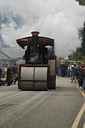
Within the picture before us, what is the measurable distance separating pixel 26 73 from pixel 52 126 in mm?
8991

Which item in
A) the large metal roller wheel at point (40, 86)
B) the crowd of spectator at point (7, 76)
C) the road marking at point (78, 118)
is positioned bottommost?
the road marking at point (78, 118)

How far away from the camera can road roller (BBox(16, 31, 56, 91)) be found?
1560 cm

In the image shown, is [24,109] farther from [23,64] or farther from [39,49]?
[39,49]

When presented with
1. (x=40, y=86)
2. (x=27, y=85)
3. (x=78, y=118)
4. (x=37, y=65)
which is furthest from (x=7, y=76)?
(x=78, y=118)

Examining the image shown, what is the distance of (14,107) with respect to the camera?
30.7 feet

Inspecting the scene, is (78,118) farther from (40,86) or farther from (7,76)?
(7,76)

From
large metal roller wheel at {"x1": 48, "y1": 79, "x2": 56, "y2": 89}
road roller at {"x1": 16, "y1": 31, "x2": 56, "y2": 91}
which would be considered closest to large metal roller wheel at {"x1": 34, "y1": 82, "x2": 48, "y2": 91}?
road roller at {"x1": 16, "y1": 31, "x2": 56, "y2": 91}

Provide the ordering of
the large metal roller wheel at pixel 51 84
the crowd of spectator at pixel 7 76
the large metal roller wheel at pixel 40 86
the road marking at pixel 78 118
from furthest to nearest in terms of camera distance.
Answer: the crowd of spectator at pixel 7 76
the large metal roller wheel at pixel 51 84
the large metal roller wheel at pixel 40 86
the road marking at pixel 78 118

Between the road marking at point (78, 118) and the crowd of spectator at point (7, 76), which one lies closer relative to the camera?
the road marking at point (78, 118)

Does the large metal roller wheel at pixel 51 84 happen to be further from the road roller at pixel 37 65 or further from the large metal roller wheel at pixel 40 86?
the large metal roller wheel at pixel 40 86

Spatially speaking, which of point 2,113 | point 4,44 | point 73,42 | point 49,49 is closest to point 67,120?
point 2,113

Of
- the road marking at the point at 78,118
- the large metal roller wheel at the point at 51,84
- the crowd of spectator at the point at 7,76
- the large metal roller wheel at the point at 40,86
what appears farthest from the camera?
the crowd of spectator at the point at 7,76

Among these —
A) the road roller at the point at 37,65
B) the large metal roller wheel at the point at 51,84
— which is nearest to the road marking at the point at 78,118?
the road roller at the point at 37,65

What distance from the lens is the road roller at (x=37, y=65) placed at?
15.6 meters
